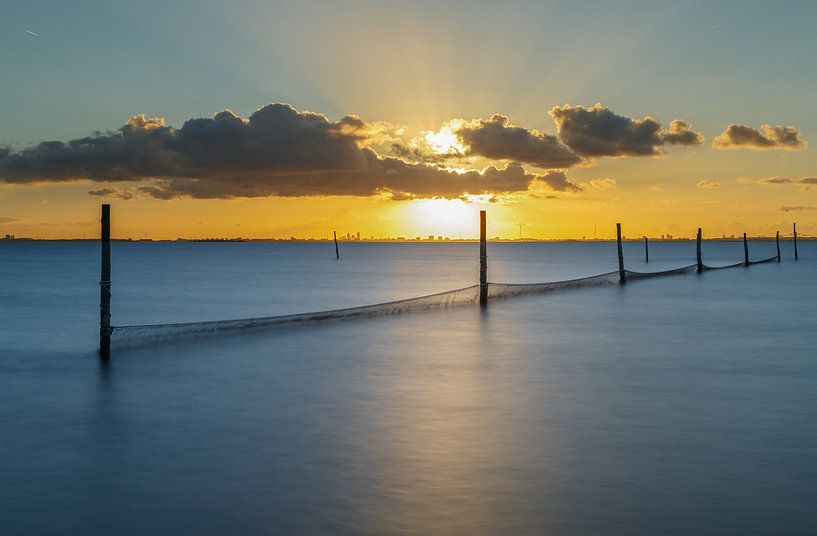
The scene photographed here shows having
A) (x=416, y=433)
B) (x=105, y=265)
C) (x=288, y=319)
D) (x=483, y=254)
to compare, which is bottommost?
(x=416, y=433)

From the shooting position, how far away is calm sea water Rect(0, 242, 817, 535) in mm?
9211

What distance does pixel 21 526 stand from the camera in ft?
29.1

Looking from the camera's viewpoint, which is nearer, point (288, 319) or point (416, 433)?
point (416, 433)

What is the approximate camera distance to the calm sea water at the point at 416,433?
9211 mm

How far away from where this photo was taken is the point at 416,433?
13.6 m

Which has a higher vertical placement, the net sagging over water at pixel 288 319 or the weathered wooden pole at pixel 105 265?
the weathered wooden pole at pixel 105 265

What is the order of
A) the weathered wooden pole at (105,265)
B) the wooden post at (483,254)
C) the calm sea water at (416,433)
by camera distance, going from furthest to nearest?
the wooden post at (483,254), the weathered wooden pole at (105,265), the calm sea water at (416,433)

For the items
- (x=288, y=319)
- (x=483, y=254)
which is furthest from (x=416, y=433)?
(x=483, y=254)

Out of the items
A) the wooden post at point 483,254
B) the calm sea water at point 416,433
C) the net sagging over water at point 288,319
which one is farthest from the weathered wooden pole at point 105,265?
the wooden post at point 483,254

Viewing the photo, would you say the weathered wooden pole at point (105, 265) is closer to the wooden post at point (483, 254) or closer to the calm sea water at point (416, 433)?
the calm sea water at point (416, 433)

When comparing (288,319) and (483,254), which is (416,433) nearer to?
(288,319)

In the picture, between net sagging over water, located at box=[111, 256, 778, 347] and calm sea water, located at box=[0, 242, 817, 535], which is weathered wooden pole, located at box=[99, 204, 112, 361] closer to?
calm sea water, located at box=[0, 242, 817, 535]

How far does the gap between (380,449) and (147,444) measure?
12.3 feet

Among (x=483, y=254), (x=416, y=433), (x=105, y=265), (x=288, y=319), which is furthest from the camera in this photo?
(x=483, y=254)
